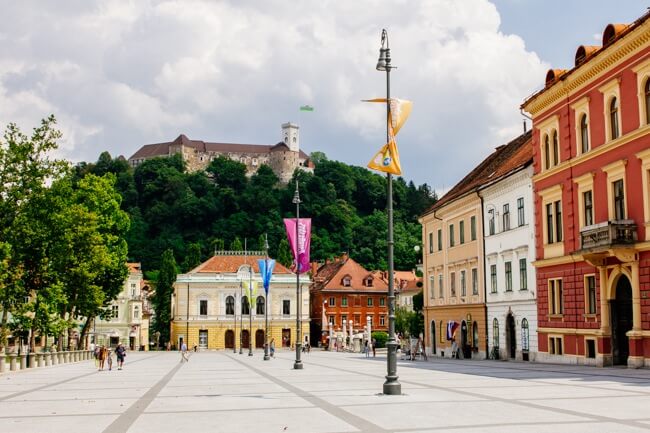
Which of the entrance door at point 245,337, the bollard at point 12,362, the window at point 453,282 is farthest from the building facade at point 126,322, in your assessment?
the bollard at point 12,362

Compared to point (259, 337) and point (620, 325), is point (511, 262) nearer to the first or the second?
point (620, 325)

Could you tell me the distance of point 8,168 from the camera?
131 feet

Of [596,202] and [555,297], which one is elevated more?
[596,202]

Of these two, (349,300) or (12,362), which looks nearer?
(12,362)

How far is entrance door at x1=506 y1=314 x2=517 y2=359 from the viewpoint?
43.0 metres

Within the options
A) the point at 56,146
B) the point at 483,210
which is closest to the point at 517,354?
the point at 483,210

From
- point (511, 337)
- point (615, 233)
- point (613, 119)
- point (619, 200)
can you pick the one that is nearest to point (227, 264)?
point (511, 337)

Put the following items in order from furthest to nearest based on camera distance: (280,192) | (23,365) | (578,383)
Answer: (280,192) → (23,365) → (578,383)

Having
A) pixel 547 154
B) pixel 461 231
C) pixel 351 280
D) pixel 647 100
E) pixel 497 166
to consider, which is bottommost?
pixel 351 280

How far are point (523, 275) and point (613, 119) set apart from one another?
472 inches

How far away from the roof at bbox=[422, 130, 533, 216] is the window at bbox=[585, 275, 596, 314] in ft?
28.1

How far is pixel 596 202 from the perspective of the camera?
33.1 metres

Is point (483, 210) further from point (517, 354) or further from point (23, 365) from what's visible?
point (23, 365)

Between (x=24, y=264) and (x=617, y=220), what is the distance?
32.0 metres
